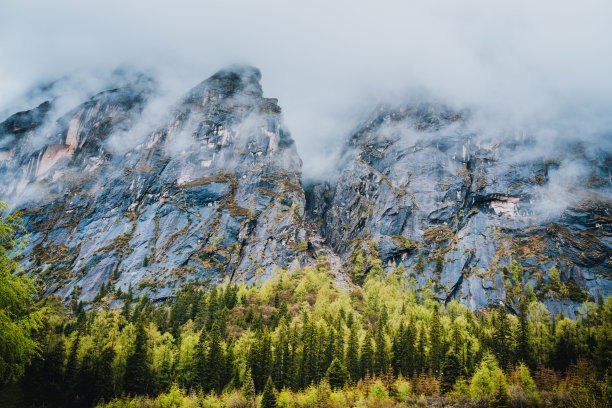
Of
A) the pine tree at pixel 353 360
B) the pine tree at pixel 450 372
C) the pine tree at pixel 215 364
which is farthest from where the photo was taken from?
the pine tree at pixel 353 360

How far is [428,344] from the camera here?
75.8 metres

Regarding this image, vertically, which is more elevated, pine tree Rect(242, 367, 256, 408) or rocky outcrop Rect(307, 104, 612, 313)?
rocky outcrop Rect(307, 104, 612, 313)

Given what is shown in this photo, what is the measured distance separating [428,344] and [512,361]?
1538cm

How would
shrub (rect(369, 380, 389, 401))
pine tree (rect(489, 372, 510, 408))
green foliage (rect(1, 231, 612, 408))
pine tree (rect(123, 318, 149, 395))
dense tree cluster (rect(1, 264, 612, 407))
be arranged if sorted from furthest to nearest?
pine tree (rect(123, 318, 149, 395))
dense tree cluster (rect(1, 264, 612, 407))
green foliage (rect(1, 231, 612, 408))
shrub (rect(369, 380, 389, 401))
pine tree (rect(489, 372, 510, 408))

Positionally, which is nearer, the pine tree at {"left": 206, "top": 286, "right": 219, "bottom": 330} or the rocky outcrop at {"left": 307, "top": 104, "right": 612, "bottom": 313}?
the pine tree at {"left": 206, "top": 286, "right": 219, "bottom": 330}

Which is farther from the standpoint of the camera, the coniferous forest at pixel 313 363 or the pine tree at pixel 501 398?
the coniferous forest at pixel 313 363

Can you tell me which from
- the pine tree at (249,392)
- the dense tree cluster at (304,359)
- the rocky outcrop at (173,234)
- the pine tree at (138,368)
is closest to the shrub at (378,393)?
the dense tree cluster at (304,359)

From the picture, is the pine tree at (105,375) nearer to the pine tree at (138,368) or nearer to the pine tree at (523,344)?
the pine tree at (138,368)

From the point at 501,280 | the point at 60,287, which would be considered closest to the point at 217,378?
the point at 501,280

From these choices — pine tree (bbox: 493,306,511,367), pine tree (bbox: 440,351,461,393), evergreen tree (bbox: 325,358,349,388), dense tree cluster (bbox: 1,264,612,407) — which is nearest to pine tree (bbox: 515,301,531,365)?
dense tree cluster (bbox: 1,264,612,407)

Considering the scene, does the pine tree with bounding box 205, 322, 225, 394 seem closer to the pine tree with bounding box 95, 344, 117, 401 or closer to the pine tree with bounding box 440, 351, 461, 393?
the pine tree with bounding box 95, 344, 117, 401

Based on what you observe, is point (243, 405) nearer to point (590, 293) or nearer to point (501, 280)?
point (501, 280)

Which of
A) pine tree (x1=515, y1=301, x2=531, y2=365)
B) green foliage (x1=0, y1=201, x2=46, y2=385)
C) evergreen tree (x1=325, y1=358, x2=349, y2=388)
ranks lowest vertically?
evergreen tree (x1=325, y1=358, x2=349, y2=388)

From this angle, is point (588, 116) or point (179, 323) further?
point (588, 116)
